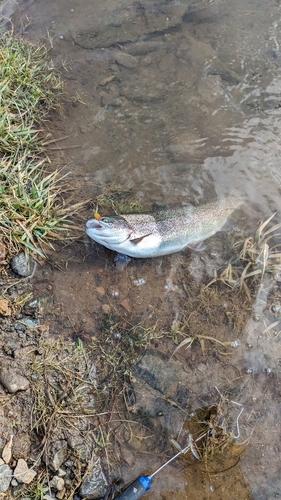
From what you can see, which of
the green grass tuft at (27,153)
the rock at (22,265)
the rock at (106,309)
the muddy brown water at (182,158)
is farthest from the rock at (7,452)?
the green grass tuft at (27,153)

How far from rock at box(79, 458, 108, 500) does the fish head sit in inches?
88.6

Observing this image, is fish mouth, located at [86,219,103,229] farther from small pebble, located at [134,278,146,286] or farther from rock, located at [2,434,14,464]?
rock, located at [2,434,14,464]

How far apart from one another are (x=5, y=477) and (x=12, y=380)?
2.54 feet

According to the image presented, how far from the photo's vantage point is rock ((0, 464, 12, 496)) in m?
3.04

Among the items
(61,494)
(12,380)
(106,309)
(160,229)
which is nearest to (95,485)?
(61,494)

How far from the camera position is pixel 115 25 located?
22.9 ft

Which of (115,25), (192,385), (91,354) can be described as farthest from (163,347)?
(115,25)

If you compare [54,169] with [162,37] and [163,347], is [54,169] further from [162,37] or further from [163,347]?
[162,37]

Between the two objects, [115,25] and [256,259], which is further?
[115,25]

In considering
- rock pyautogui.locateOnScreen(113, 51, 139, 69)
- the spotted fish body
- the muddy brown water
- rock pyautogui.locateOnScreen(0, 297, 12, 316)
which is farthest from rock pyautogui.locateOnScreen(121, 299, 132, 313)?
rock pyautogui.locateOnScreen(113, 51, 139, 69)

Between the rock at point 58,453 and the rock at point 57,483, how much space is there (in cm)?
7

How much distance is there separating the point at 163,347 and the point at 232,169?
2.79m

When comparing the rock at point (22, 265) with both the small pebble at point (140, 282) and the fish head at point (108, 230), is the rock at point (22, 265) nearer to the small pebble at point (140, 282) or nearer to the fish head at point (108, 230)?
the fish head at point (108, 230)

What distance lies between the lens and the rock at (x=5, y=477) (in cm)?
304
